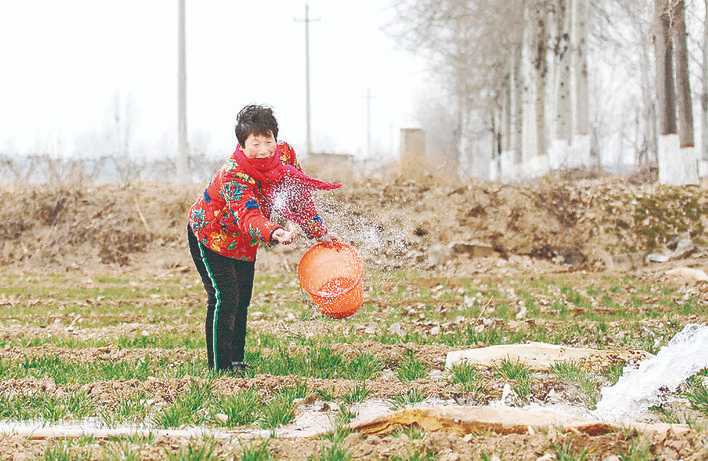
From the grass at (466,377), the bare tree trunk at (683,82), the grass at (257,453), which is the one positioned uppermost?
the bare tree trunk at (683,82)

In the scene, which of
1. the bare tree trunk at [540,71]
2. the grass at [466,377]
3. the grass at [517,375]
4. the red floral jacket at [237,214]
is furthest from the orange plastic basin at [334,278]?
the bare tree trunk at [540,71]

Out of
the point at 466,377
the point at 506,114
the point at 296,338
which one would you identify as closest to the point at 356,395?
the point at 466,377

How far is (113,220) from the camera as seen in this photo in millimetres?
20422

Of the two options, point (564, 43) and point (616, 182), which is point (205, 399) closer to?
point (616, 182)

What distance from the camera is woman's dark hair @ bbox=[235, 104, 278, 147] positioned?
212 inches

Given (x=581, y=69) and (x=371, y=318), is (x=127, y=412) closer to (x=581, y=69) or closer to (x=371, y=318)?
(x=371, y=318)

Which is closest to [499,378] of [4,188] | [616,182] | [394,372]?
[394,372]

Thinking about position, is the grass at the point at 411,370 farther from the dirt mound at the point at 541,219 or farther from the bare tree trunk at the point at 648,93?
the bare tree trunk at the point at 648,93

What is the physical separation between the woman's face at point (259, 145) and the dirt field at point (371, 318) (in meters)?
1.52

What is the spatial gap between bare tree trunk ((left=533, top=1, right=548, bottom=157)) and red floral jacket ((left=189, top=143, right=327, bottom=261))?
881 inches

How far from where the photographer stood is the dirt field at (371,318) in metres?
3.83

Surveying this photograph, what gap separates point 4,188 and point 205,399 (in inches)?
753

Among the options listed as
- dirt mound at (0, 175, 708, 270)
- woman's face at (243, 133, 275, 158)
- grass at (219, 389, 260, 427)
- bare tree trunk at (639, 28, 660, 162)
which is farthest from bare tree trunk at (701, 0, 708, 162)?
grass at (219, 389, 260, 427)

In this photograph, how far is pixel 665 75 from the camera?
18562mm
